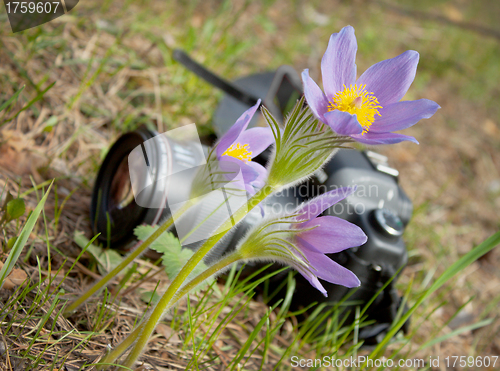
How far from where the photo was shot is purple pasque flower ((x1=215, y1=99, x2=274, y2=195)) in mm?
726

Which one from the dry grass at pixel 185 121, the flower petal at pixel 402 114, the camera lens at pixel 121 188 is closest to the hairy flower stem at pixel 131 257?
the dry grass at pixel 185 121

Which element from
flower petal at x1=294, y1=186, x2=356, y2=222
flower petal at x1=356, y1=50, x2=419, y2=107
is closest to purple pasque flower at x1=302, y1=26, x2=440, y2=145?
flower petal at x1=356, y1=50, x2=419, y2=107

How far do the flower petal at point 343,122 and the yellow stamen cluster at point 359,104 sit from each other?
6 centimetres

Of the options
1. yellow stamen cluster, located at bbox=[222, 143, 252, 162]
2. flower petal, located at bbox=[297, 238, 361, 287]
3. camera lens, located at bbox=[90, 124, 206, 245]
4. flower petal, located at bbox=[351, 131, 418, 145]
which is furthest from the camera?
camera lens, located at bbox=[90, 124, 206, 245]

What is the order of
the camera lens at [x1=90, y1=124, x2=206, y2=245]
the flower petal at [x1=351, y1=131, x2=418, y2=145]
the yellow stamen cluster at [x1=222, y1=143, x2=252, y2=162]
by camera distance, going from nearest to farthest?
the flower petal at [x1=351, y1=131, x2=418, y2=145] < the yellow stamen cluster at [x1=222, y1=143, x2=252, y2=162] < the camera lens at [x1=90, y1=124, x2=206, y2=245]

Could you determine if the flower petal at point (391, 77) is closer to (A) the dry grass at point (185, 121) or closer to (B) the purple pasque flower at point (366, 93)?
(B) the purple pasque flower at point (366, 93)

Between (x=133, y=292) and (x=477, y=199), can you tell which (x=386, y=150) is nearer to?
(x=477, y=199)

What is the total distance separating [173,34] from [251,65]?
1.67ft

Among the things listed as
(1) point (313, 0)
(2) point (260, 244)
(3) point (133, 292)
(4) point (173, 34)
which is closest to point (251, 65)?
(4) point (173, 34)

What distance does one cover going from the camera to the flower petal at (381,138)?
57cm

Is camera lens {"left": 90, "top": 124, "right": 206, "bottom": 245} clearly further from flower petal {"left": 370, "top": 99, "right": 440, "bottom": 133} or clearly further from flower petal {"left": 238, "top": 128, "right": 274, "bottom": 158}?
flower petal {"left": 370, "top": 99, "right": 440, "bottom": 133}

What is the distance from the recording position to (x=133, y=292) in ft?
3.71

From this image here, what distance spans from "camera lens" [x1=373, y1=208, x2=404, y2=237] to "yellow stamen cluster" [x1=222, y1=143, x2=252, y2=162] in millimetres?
507

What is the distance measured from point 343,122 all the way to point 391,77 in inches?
7.2
